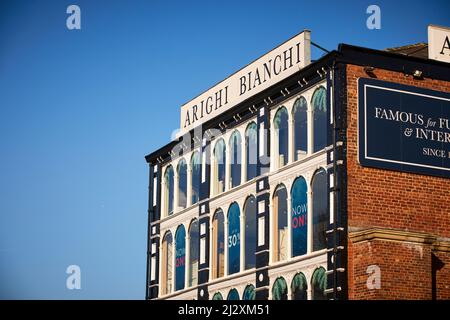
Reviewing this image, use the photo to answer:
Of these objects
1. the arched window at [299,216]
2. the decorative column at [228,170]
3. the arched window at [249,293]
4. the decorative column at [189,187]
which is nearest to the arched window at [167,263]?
the decorative column at [189,187]

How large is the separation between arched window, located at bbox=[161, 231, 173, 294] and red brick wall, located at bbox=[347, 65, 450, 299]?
14.3 m

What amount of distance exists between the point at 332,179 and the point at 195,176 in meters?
11.4

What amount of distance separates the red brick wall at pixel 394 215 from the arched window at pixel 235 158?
24.9 feet

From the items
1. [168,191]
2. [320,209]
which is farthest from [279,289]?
[168,191]

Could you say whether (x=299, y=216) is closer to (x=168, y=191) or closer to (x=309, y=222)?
(x=309, y=222)

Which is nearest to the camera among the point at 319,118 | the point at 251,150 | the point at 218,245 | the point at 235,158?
the point at 319,118

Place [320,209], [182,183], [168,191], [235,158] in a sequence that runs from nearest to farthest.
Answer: [320,209] → [235,158] → [182,183] → [168,191]

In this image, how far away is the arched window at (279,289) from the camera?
41156mm

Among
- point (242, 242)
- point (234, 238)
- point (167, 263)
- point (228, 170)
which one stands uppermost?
point (228, 170)

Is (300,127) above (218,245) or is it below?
above

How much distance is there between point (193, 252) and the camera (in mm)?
48844

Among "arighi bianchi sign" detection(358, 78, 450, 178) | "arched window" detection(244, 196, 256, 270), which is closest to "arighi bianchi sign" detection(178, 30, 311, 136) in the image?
"arighi bianchi sign" detection(358, 78, 450, 178)

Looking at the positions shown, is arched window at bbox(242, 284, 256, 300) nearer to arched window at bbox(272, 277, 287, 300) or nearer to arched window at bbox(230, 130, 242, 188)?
arched window at bbox(272, 277, 287, 300)

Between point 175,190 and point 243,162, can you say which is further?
point 175,190
